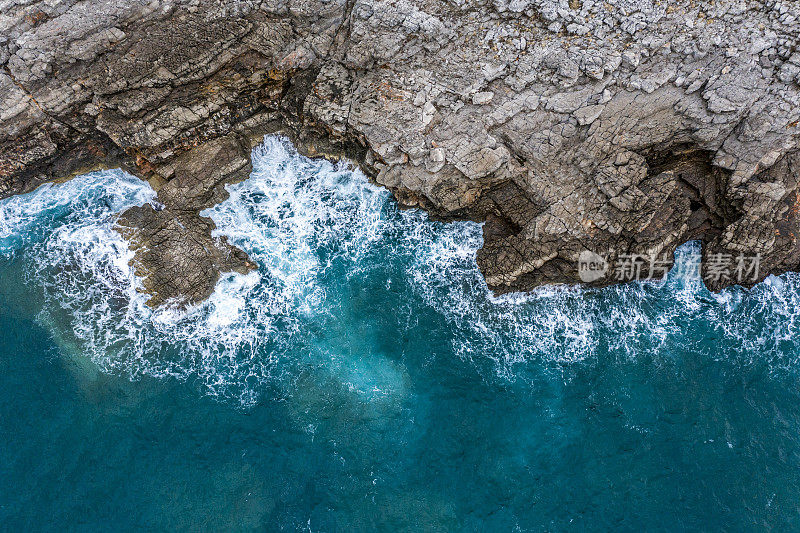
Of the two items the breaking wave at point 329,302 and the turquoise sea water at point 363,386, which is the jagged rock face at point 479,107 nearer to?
the breaking wave at point 329,302

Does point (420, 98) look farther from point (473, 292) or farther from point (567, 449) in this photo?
point (567, 449)

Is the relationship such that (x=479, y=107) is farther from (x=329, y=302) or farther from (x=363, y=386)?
(x=363, y=386)

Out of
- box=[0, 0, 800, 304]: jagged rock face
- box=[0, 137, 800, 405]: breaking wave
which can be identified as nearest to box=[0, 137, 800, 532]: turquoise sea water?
box=[0, 137, 800, 405]: breaking wave

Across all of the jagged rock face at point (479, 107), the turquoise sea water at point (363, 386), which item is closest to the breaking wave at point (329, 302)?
the turquoise sea water at point (363, 386)

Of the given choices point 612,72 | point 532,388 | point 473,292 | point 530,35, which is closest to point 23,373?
point 473,292

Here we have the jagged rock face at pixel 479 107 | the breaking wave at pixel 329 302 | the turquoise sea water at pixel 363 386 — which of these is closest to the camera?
the turquoise sea water at pixel 363 386

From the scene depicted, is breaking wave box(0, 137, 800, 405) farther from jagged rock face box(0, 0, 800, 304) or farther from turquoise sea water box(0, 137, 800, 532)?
jagged rock face box(0, 0, 800, 304)
